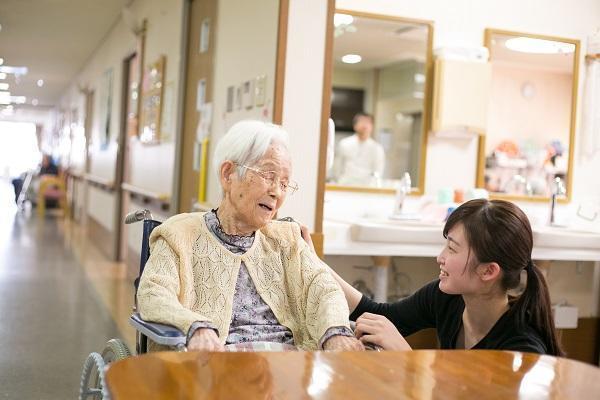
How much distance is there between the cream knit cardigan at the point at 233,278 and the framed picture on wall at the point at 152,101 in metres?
4.01

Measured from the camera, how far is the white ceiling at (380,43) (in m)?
4.37

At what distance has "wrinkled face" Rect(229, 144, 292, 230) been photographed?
2254 millimetres

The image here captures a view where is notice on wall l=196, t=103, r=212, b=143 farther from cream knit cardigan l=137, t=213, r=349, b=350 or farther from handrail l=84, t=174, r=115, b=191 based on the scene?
handrail l=84, t=174, r=115, b=191

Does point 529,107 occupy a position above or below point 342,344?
above

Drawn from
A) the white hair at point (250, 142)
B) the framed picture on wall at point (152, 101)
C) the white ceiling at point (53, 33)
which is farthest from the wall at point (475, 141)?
the white ceiling at point (53, 33)

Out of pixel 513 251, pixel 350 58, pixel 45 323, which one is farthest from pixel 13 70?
pixel 513 251

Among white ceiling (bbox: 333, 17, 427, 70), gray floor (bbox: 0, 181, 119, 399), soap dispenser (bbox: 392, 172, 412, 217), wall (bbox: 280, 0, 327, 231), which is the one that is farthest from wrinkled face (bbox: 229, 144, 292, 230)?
white ceiling (bbox: 333, 17, 427, 70)

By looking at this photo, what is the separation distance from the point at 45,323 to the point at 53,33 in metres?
6.36

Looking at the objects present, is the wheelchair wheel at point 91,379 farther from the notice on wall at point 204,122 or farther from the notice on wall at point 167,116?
the notice on wall at point 167,116

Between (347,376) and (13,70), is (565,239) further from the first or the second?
(13,70)

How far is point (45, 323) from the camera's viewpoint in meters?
4.95

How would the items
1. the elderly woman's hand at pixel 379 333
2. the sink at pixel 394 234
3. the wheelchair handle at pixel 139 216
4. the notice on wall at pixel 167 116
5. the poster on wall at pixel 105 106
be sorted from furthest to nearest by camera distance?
the poster on wall at pixel 105 106 → the notice on wall at pixel 167 116 → the sink at pixel 394 234 → the wheelchair handle at pixel 139 216 → the elderly woman's hand at pixel 379 333

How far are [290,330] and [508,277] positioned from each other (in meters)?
0.66

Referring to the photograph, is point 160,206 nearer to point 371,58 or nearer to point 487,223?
point 371,58
